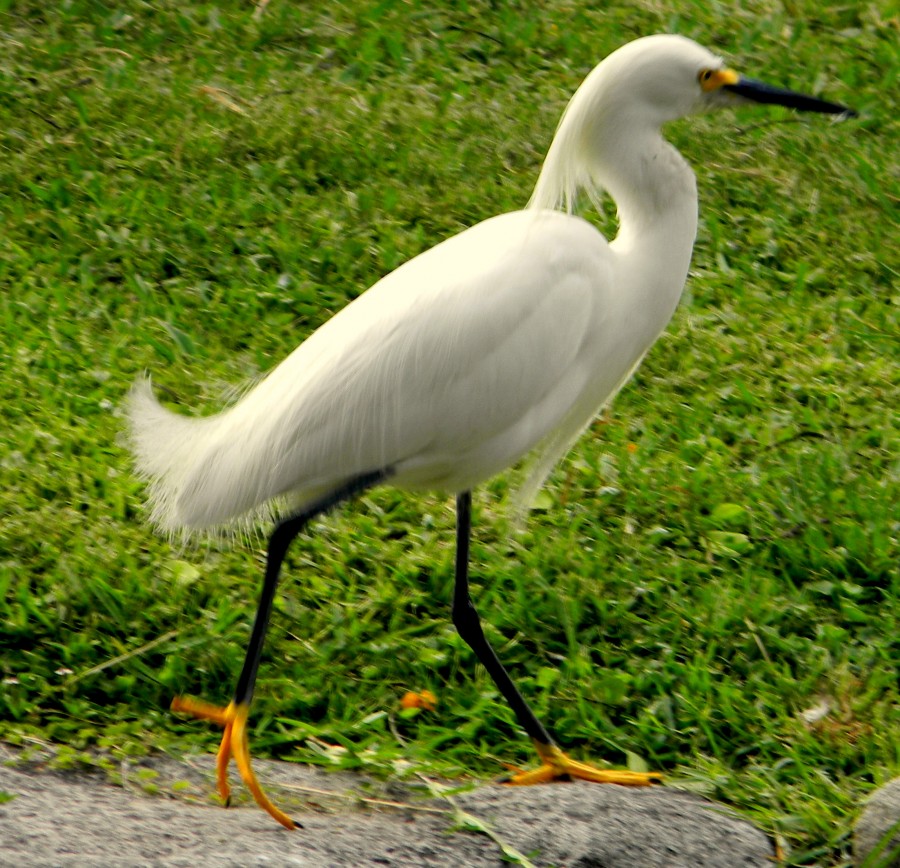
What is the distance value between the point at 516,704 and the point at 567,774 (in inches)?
7.2

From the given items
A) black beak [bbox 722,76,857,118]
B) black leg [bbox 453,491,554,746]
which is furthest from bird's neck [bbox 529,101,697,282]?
black leg [bbox 453,491,554,746]

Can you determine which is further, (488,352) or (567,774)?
(567,774)

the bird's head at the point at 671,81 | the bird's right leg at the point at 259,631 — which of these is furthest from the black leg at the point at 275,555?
the bird's head at the point at 671,81

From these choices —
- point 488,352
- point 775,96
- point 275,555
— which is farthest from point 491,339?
point 775,96

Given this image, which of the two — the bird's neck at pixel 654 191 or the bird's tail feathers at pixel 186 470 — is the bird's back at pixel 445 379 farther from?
the bird's neck at pixel 654 191

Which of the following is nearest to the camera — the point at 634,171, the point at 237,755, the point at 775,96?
the point at 237,755

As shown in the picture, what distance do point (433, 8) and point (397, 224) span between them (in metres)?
1.74

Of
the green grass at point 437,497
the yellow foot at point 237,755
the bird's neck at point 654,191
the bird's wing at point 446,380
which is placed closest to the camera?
the yellow foot at point 237,755

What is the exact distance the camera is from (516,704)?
9.86 ft

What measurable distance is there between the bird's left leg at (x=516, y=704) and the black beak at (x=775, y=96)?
108 cm

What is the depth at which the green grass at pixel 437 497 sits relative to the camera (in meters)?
3.14

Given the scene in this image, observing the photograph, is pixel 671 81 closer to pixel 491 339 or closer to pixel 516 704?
pixel 491 339

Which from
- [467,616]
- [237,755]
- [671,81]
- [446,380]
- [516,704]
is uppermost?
[671,81]

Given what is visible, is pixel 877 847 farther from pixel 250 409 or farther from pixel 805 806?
pixel 250 409
